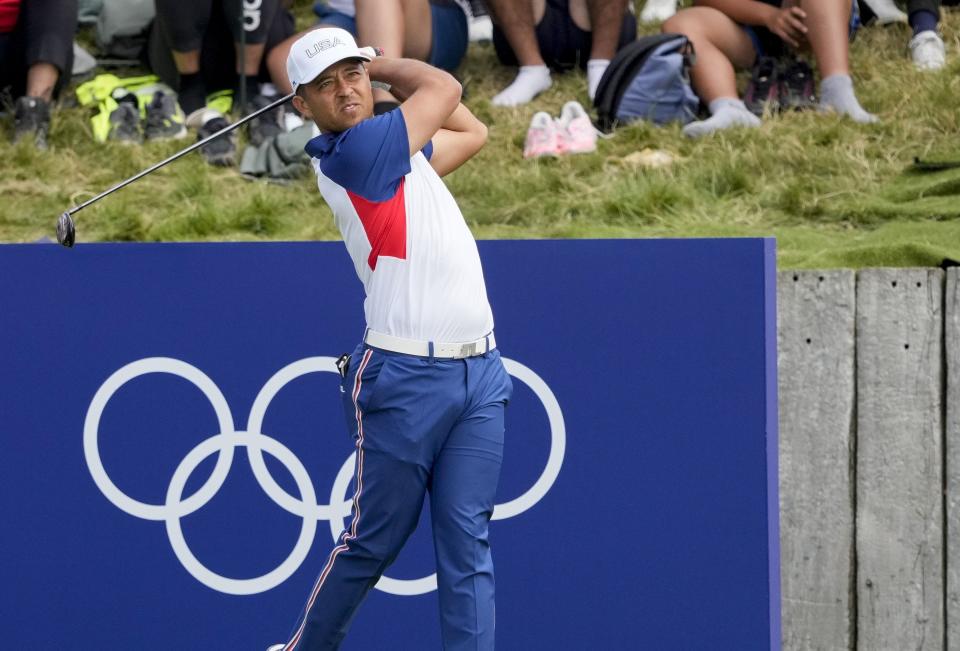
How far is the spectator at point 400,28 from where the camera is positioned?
19.6 ft

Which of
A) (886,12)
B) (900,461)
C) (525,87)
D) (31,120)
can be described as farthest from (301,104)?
(886,12)

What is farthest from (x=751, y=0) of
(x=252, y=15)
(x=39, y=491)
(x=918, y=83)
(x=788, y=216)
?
(x=39, y=491)

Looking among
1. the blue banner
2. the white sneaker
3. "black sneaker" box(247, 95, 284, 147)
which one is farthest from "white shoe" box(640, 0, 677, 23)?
the blue banner

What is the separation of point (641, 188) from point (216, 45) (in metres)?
2.32

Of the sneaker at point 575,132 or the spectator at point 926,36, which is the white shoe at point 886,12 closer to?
the spectator at point 926,36

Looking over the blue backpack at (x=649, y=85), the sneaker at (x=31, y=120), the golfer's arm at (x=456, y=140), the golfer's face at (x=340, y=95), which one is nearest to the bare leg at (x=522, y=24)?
the blue backpack at (x=649, y=85)

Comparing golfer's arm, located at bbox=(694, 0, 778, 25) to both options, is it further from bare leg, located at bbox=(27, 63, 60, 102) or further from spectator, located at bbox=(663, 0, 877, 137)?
bare leg, located at bbox=(27, 63, 60, 102)

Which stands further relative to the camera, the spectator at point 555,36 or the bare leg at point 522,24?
the bare leg at point 522,24

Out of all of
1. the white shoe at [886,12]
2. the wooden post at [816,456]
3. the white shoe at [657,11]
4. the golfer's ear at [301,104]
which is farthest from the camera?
the white shoe at [657,11]

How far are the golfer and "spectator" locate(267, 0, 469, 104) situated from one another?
2384 millimetres

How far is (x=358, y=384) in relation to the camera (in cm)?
333

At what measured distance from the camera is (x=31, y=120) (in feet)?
20.6

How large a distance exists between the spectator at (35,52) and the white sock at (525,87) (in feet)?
6.66

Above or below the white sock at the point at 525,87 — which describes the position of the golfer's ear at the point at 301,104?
below
